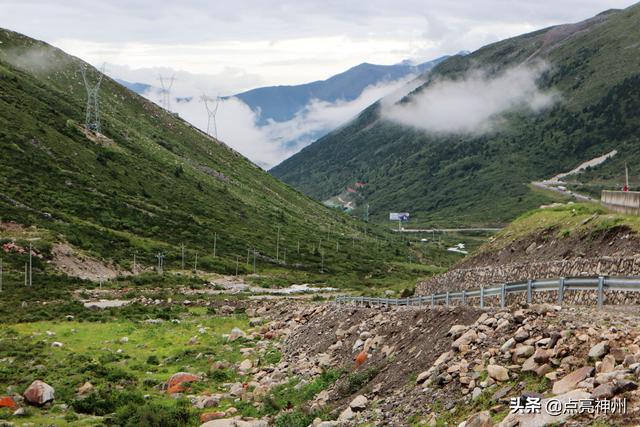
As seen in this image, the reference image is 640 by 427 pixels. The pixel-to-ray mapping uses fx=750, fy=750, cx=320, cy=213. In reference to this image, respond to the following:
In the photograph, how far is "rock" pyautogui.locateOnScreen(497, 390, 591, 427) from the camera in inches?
558

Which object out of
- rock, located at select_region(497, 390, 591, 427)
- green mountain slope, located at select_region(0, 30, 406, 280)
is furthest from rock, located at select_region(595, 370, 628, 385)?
green mountain slope, located at select_region(0, 30, 406, 280)

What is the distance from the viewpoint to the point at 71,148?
550ft

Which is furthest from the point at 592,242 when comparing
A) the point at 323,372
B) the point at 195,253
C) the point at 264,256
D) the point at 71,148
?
the point at 71,148

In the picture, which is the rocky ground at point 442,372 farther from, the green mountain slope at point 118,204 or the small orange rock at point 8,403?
the green mountain slope at point 118,204

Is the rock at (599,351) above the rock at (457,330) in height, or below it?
above

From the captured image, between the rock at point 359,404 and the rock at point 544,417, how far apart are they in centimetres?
740

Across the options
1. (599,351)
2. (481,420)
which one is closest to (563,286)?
(599,351)

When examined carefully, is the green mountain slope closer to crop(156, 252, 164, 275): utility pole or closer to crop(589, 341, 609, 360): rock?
crop(156, 252, 164, 275): utility pole

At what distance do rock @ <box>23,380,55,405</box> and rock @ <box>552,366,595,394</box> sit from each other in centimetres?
2363

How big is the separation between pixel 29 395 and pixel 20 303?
48186mm

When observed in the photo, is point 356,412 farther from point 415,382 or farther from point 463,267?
point 463,267

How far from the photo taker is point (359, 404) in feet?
72.4

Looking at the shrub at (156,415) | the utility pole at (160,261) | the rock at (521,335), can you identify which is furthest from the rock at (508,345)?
the utility pole at (160,261)

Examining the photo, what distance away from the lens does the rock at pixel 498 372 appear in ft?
58.6
